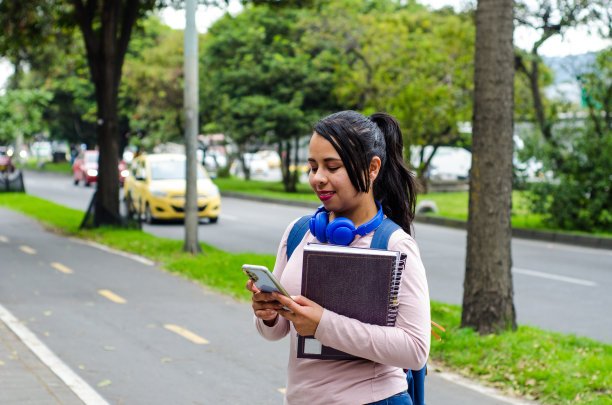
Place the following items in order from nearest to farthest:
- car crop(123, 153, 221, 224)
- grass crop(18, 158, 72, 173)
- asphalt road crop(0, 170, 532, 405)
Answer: asphalt road crop(0, 170, 532, 405)
car crop(123, 153, 221, 224)
grass crop(18, 158, 72, 173)

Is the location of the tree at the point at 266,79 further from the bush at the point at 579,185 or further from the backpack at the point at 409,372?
the backpack at the point at 409,372

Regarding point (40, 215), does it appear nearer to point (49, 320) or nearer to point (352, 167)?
point (49, 320)

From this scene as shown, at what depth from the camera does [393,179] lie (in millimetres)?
2461

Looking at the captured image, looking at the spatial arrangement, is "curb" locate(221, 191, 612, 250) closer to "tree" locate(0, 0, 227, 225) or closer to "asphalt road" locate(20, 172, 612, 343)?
"asphalt road" locate(20, 172, 612, 343)

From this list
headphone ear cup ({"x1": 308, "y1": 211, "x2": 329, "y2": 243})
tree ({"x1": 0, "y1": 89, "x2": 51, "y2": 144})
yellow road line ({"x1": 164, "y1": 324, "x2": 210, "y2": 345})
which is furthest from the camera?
tree ({"x1": 0, "y1": 89, "x2": 51, "y2": 144})

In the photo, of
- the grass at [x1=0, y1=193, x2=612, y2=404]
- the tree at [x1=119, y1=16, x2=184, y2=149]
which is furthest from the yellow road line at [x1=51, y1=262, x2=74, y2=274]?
the tree at [x1=119, y1=16, x2=184, y2=149]

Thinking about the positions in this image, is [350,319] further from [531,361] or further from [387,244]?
[531,361]

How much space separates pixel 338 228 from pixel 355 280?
17 centimetres

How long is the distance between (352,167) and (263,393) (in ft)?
11.7

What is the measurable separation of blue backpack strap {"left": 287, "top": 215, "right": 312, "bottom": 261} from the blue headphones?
0.38ft

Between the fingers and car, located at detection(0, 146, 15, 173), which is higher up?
the fingers

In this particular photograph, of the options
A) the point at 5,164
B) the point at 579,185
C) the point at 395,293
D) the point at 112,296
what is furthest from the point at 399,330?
the point at 5,164

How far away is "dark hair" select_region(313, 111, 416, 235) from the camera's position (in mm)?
2283

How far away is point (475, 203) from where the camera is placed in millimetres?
6625
